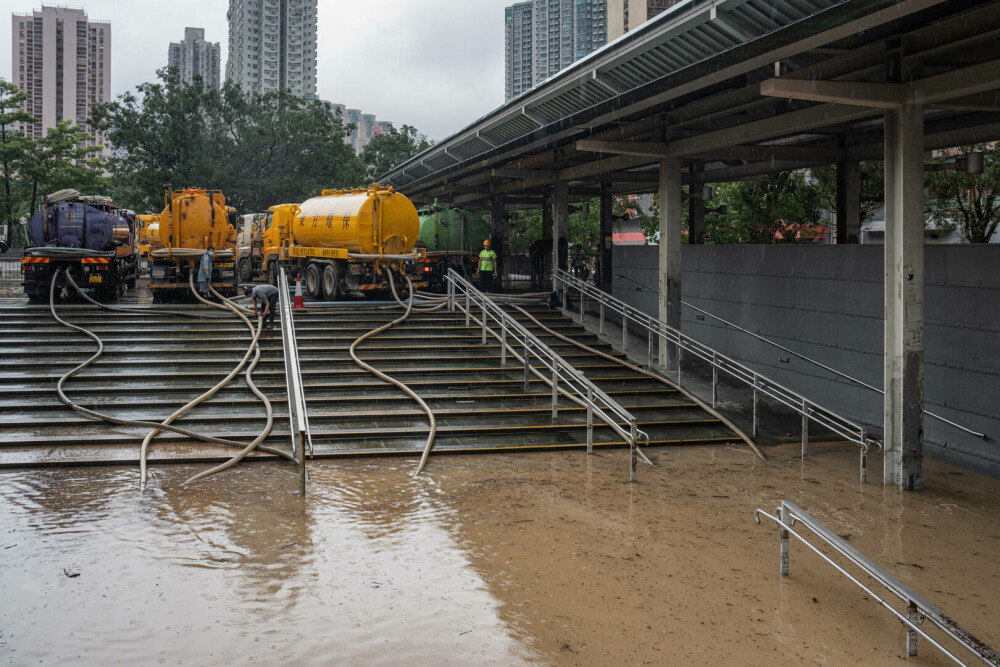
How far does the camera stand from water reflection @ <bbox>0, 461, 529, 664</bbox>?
6.22m

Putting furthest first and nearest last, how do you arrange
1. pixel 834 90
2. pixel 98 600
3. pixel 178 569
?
pixel 834 90 → pixel 178 569 → pixel 98 600

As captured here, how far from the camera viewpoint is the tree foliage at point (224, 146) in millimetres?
43844

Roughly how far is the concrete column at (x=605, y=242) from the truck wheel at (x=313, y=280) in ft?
26.0

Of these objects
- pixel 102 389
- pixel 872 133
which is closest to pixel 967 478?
pixel 872 133

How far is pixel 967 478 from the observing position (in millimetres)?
11555

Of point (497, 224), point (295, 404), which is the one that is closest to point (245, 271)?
point (497, 224)

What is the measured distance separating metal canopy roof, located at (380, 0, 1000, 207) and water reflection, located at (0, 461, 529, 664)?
6.80 metres

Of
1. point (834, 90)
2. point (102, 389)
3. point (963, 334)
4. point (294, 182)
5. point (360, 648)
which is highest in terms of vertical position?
point (294, 182)

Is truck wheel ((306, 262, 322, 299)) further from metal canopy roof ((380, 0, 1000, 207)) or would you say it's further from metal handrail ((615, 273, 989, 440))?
metal handrail ((615, 273, 989, 440))

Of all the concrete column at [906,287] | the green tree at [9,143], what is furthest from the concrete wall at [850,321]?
the green tree at [9,143]

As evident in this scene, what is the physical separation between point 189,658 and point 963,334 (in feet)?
35.6

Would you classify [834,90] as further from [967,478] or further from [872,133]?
[872,133]

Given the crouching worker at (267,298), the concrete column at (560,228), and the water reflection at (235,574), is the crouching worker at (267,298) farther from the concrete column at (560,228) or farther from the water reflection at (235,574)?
the concrete column at (560,228)

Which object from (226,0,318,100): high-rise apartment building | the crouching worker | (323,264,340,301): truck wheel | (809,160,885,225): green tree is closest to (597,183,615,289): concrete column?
(809,160,885,225): green tree
